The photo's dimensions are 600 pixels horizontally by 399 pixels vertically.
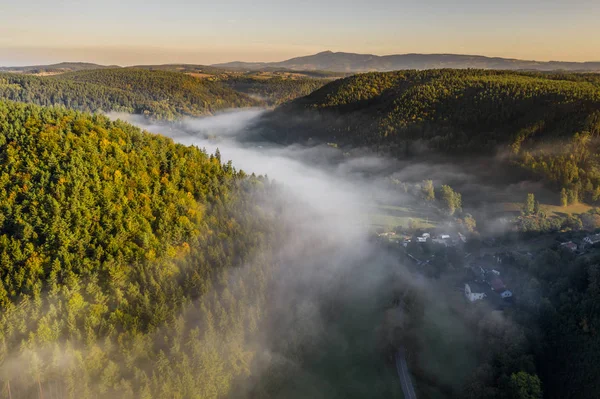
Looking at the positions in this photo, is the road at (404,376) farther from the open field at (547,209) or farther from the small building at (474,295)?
the open field at (547,209)

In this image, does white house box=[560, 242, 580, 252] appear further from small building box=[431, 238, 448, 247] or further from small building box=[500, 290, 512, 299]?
small building box=[431, 238, 448, 247]

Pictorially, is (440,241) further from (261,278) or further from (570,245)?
(261,278)

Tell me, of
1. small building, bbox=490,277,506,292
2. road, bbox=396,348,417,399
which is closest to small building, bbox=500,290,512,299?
small building, bbox=490,277,506,292

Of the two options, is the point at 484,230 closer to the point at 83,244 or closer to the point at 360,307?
the point at 360,307

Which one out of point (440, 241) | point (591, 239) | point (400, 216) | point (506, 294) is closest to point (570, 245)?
point (591, 239)

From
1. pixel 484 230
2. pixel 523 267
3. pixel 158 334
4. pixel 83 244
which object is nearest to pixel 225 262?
pixel 158 334

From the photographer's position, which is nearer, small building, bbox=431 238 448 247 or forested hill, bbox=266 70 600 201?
small building, bbox=431 238 448 247

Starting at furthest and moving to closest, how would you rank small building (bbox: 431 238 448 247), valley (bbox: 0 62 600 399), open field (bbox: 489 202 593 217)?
open field (bbox: 489 202 593 217)
small building (bbox: 431 238 448 247)
valley (bbox: 0 62 600 399)
